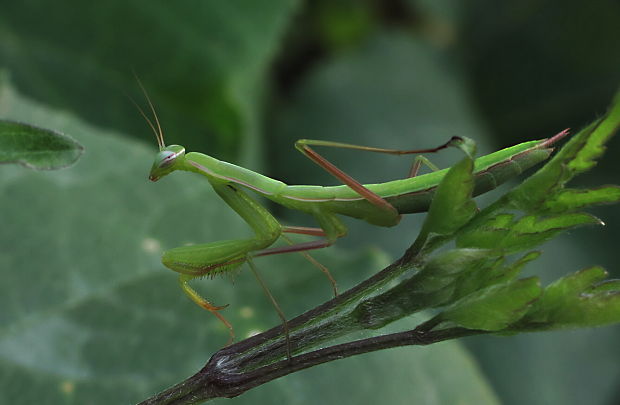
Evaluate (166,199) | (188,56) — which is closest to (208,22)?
(188,56)

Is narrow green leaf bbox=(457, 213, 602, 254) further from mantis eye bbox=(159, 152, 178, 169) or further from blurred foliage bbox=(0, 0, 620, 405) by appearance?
blurred foliage bbox=(0, 0, 620, 405)

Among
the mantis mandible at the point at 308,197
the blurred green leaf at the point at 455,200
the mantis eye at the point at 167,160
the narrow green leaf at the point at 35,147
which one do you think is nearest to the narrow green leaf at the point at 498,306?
the blurred green leaf at the point at 455,200

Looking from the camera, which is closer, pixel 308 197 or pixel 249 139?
pixel 308 197

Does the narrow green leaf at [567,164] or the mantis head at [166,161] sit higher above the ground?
the mantis head at [166,161]

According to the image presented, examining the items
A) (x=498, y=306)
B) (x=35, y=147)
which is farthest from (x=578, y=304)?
(x=35, y=147)

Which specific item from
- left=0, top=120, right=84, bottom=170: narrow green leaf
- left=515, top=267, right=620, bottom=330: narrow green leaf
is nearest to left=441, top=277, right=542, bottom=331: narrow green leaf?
left=515, top=267, right=620, bottom=330: narrow green leaf

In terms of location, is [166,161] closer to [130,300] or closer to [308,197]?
[308,197]

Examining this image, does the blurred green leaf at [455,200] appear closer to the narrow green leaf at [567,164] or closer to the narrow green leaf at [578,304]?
the narrow green leaf at [567,164]

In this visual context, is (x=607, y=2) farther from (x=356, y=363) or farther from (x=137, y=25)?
(x=356, y=363)
